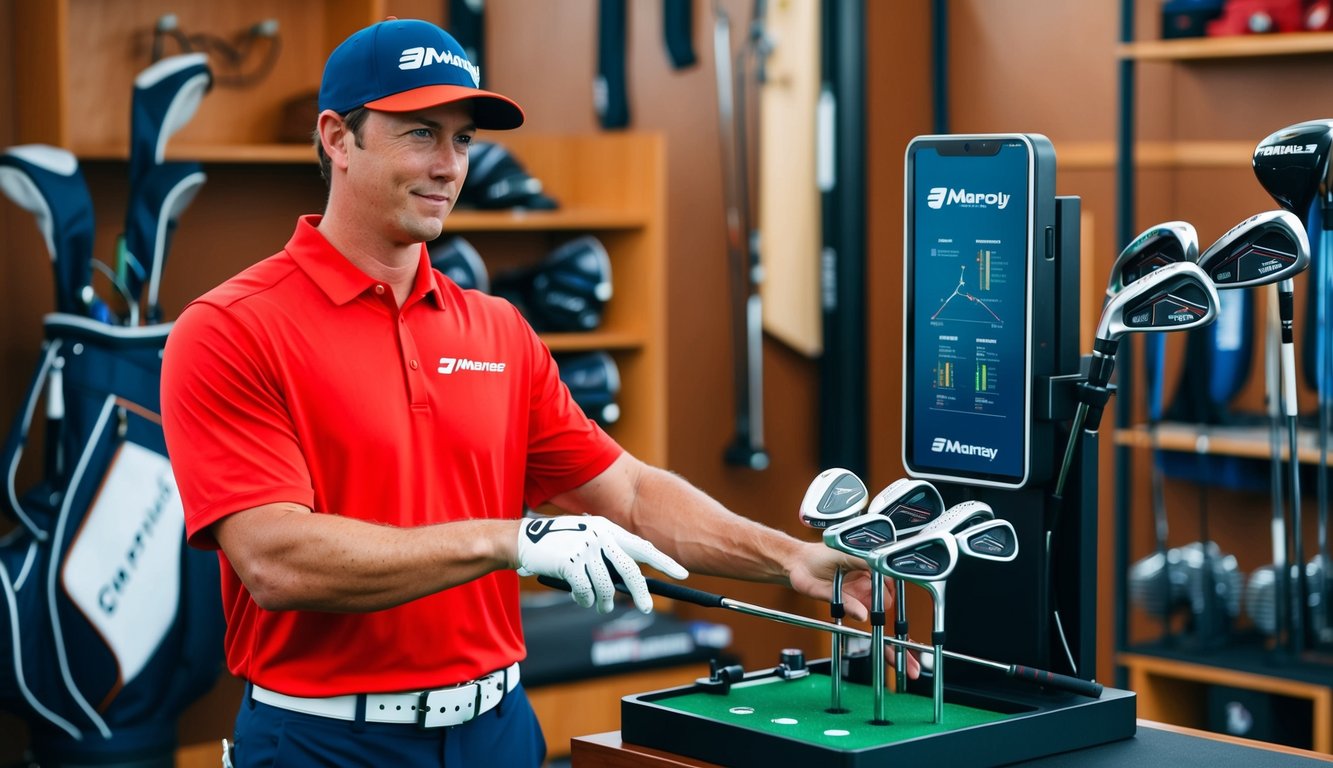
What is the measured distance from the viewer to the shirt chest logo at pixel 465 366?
2.17 meters

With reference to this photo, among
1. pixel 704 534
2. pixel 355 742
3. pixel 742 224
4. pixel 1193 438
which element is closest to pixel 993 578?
pixel 704 534

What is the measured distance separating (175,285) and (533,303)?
81cm

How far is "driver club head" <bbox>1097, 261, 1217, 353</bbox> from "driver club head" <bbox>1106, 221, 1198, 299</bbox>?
41 millimetres

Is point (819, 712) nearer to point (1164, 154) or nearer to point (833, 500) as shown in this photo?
point (833, 500)

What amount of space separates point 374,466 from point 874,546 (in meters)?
0.61

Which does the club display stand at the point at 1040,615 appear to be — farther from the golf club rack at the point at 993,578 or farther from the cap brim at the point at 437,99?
the cap brim at the point at 437,99

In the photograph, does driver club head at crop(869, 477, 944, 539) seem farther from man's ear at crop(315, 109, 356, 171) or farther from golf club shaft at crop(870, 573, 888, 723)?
man's ear at crop(315, 109, 356, 171)

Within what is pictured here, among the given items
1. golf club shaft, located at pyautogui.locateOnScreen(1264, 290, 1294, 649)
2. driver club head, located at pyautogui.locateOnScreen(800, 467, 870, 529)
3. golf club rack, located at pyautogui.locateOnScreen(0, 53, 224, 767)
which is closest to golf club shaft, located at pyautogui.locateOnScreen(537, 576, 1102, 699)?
driver club head, located at pyautogui.locateOnScreen(800, 467, 870, 529)

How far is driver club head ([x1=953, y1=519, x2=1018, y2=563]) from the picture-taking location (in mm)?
1799

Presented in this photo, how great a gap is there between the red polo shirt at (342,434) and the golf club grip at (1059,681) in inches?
24.9

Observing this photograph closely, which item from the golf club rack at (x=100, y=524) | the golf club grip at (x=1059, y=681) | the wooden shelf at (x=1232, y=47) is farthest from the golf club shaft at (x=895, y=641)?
the wooden shelf at (x=1232, y=47)

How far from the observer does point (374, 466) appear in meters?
2.06

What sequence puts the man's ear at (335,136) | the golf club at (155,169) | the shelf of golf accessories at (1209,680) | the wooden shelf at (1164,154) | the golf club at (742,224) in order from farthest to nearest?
the golf club at (742,224) → the wooden shelf at (1164,154) → the shelf of golf accessories at (1209,680) → the golf club at (155,169) → the man's ear at (335,136)

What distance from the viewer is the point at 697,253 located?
491 cm
